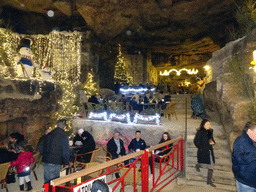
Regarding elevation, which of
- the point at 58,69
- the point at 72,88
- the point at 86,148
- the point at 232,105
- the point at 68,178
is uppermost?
the point at 58,69

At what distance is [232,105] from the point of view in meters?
5.69

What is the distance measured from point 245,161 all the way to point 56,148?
11.6 ft

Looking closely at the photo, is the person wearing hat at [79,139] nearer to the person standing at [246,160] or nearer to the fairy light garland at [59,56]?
the fairy light garland at [59,56]

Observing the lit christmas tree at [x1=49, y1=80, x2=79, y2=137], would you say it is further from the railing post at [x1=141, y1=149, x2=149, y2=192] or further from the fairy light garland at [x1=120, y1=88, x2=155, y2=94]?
the fairy light garland at [x1=120, y1=88, x2=155, y2=94]

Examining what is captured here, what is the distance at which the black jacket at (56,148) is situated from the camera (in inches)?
147

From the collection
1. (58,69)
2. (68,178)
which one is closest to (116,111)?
(68,178)

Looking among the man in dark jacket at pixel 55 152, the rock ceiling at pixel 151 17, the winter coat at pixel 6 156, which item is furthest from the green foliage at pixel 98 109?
the rock ceiling at pixel 151 17

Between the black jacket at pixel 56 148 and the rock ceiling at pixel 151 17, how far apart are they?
38.9ft

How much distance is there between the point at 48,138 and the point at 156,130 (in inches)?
187

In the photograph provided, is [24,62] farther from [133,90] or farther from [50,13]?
[133,90]

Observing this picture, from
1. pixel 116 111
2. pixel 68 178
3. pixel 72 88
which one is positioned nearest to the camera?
pixel 68 178

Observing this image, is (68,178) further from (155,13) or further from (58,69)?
(155,13)

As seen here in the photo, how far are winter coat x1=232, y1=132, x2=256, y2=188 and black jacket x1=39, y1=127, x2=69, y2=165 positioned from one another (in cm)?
328

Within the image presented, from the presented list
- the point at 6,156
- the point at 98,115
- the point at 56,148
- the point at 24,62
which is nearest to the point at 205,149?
the point at 56,148
